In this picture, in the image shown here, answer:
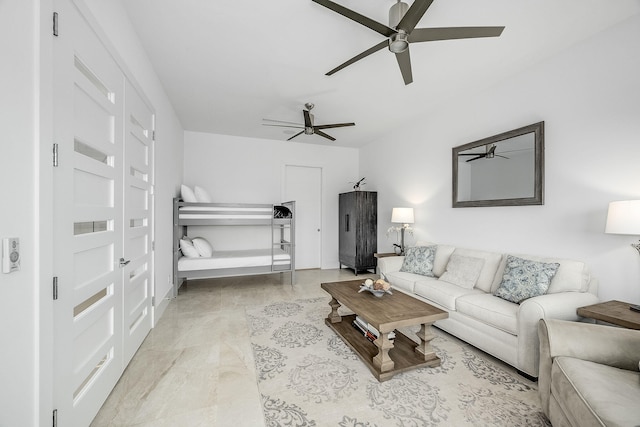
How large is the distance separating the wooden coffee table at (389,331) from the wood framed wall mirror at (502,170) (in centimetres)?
164

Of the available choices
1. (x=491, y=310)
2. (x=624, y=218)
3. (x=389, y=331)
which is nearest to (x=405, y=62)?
(x=624, y=218)

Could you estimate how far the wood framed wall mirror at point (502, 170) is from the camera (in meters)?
2.63

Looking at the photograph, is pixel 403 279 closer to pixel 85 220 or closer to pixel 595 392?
pixel 595 392

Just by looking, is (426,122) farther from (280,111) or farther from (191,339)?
(191,339)

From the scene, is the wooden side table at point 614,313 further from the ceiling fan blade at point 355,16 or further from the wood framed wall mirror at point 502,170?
the ceiling fan blade at point 355,16

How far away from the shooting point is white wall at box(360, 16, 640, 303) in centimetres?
207

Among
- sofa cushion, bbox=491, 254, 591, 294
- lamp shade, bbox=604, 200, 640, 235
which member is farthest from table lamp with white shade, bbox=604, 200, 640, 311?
sofa cushion, bbox=491, 254, 591, 294

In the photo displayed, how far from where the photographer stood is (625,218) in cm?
178

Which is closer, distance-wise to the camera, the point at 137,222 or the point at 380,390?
the point at 380,390

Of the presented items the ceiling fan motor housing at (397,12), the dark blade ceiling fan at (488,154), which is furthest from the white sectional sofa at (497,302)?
the ceiling fan motor housing at (397,12)

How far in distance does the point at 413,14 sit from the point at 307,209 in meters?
4.35

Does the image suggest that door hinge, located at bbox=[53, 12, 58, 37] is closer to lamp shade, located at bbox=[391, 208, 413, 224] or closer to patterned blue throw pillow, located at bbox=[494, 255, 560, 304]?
patterned blue throw pillow, located at bbox=[494, 255, 560, 304]

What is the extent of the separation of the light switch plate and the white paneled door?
0.73 ft

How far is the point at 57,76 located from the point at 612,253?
12.5 ft
